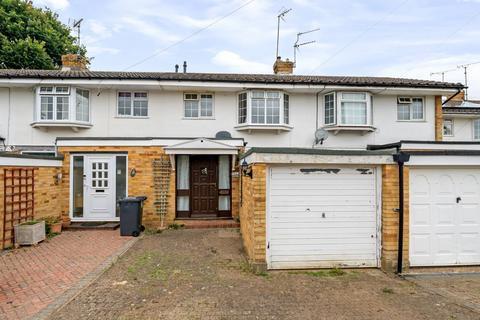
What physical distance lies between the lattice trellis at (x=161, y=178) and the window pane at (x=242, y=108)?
3.54 m

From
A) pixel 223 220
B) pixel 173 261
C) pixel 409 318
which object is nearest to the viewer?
pixel 409 318

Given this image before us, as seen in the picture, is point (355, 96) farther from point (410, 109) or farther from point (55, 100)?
point (55, 100)

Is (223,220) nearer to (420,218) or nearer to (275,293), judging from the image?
(275,293)

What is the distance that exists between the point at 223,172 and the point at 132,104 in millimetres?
4841

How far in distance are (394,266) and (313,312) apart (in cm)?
252

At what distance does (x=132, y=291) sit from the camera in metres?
4.26

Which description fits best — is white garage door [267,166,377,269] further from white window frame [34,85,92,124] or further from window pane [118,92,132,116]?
white window frame [34,85,92,124]

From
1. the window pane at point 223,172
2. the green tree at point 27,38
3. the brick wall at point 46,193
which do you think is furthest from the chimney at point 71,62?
the window pane at point 223,172

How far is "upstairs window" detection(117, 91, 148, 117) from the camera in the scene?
10883mm

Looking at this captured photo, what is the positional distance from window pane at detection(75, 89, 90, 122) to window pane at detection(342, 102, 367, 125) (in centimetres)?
1032

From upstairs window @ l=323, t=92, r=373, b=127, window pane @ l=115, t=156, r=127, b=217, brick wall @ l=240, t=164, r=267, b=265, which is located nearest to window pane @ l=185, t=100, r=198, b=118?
window pane @ l=115, t=156, r=127, b=217

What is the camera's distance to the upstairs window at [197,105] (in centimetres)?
1104

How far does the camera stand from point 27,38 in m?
17.1

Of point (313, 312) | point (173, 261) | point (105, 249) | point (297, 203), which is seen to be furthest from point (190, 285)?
point (105, 249)
